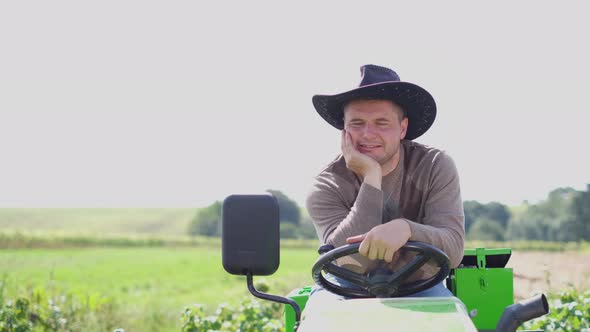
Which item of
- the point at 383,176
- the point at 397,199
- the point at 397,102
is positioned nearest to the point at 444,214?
the point at 397,199

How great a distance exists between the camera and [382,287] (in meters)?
3.58

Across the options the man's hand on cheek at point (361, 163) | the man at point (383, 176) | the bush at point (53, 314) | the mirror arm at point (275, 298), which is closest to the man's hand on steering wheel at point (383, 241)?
the man at point (383, 176)

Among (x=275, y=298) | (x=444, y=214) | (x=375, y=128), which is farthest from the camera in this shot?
(x=375, y=128)

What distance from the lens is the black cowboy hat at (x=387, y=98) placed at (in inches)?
165

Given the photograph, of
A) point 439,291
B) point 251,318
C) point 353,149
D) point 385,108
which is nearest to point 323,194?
point 353,149

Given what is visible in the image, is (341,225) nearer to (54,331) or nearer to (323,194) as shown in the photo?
(323,194)

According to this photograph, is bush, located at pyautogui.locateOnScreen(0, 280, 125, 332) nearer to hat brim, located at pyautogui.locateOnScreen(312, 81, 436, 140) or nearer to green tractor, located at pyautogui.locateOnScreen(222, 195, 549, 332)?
green tractor, located at pyautogui.locateOnScreen(222, 195, 549, 332)

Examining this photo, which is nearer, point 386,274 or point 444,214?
point 386,274

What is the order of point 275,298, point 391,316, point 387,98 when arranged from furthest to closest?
point 387,98 < point 275,298 < point 391,316

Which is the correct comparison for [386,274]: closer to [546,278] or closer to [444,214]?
[444,214]

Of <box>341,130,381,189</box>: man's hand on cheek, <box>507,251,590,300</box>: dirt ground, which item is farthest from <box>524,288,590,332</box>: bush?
<box>341,130,381,189</box>: man's hand on cheek

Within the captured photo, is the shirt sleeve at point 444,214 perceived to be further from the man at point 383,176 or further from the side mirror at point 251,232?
the side mirror at point 251,232

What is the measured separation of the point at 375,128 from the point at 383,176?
13.2 inches

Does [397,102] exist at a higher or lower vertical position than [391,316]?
higher
